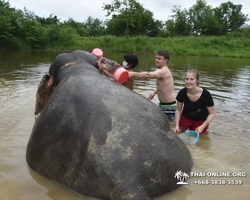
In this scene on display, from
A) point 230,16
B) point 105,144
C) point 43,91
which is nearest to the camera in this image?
point 105,144

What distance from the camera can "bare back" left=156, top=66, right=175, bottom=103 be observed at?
17.0 feet

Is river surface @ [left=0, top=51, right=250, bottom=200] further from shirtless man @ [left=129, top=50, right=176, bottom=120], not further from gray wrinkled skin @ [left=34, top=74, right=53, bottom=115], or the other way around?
shirtless man @ [left=129, top=50, right=176, bottom=120]

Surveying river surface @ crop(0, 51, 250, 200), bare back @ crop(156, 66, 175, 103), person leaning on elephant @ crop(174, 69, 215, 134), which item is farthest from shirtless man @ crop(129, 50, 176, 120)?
river surface @ crop(0, 51, 250, 200)

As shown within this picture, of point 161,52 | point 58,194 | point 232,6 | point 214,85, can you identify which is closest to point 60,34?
point 214,85

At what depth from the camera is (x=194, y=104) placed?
461 cm

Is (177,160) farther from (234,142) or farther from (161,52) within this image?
(161,52)

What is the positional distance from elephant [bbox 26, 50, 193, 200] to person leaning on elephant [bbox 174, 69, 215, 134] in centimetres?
181

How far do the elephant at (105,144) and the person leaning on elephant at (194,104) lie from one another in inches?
71.4

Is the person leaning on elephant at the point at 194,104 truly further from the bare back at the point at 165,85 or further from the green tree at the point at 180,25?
the green tree at the point at 180,25

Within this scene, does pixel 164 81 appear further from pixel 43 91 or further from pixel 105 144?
pixel 105 144

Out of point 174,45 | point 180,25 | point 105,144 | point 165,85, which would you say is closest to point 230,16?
point 180,25

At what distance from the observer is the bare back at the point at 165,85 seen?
5.18 meters

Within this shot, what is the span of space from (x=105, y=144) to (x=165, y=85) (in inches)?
125

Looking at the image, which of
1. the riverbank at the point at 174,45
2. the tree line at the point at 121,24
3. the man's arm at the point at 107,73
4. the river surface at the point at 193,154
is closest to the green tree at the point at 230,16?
the tree line at the point at 121,24
